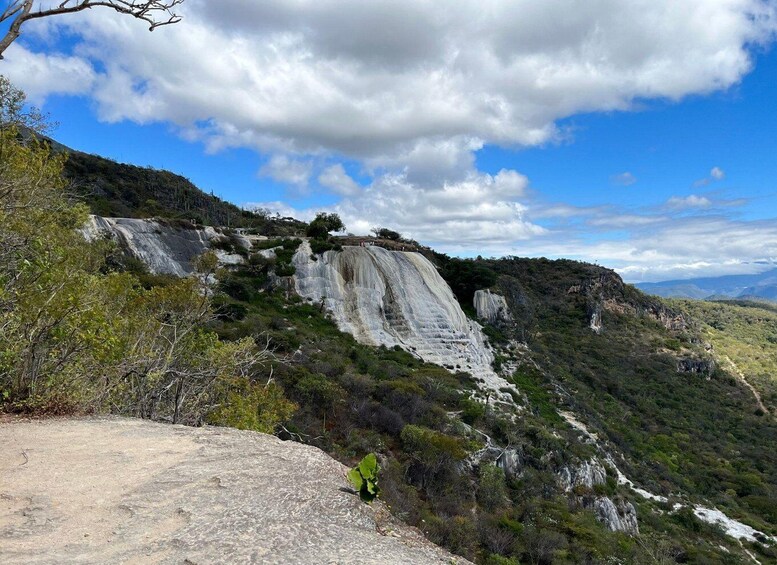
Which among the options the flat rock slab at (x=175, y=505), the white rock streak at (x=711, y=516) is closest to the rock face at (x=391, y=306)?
the white rock streak at (x=711, y=516)

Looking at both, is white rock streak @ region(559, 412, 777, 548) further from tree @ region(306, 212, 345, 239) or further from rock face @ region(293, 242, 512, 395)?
tree @ region(306, 212, 345, 239)

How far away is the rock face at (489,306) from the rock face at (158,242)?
72.1ft

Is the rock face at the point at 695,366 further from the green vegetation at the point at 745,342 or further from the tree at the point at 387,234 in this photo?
the tree at the point at 387,234

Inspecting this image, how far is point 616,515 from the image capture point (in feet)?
64.8

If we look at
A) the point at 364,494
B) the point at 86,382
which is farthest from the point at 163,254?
the point at 364,494

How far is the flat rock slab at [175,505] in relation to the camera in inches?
161

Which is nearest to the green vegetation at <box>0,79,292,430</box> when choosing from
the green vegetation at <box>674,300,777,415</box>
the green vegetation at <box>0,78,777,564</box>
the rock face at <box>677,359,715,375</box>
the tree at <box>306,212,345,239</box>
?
the green vegetation at <box>0,78,777,564</box>

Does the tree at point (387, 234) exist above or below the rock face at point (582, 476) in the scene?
above

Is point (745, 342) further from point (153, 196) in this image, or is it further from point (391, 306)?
point (153, 196)

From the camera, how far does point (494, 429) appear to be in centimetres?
2150

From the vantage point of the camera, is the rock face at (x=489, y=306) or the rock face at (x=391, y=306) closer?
the rock face at (x=391, y=306)

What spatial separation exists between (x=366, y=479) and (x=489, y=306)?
38460 mm

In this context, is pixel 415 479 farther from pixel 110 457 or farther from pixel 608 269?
pixel 608 269

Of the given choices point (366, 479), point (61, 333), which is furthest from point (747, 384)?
point (61, 333)
